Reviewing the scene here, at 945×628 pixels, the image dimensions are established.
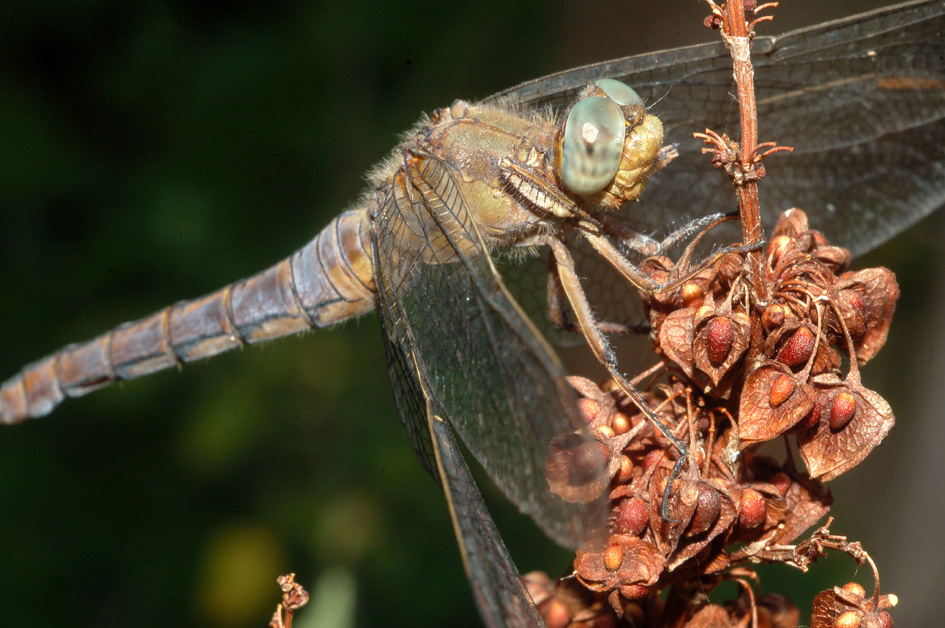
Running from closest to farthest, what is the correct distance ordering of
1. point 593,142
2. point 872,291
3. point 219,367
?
point 872,291
point 593,142
point 219,367

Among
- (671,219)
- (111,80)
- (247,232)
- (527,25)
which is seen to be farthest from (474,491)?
(527,25)

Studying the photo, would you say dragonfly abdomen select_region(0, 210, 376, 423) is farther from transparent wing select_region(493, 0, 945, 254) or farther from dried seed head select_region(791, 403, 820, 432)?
dried seed head select_region(791, 403, 820, 432)

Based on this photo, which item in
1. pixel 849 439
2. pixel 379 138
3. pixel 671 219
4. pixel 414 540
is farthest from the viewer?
pixel 379 138

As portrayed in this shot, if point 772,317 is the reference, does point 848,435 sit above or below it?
below

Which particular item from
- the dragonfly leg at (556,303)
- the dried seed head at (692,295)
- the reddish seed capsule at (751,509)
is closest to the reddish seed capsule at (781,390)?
the reddish seed capsule at (751,509)

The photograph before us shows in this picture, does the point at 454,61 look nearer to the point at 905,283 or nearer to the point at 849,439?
the point at 905,283

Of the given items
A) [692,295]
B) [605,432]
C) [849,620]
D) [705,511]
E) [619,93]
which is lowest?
[849,620]

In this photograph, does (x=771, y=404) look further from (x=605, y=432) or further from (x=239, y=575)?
(x=239, y=575)

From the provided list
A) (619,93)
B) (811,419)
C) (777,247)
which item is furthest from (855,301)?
(619,93)
